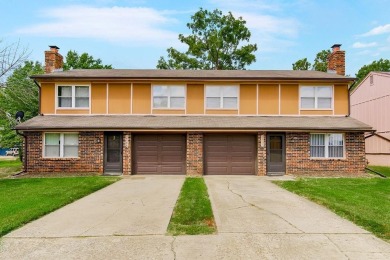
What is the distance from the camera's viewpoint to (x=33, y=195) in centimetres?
986

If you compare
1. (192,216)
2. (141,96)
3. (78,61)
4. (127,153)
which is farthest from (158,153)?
(78,61)

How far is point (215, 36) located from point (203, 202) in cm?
3335

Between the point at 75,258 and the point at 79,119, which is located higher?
the point at 79,119

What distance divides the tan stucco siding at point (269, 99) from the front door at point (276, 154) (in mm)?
1847

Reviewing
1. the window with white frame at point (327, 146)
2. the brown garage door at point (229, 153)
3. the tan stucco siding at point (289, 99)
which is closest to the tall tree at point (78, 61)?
the brown garage door at point (229, 153)

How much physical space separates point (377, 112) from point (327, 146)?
31.3 feet

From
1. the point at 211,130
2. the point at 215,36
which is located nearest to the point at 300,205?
the point at 211,130

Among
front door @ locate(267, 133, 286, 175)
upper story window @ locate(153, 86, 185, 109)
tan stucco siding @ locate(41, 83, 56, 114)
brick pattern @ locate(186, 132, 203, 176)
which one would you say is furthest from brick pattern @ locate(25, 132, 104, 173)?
front door @ locate(267, 133, 286, 175)

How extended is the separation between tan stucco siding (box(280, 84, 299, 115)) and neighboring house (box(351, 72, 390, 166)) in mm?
6258

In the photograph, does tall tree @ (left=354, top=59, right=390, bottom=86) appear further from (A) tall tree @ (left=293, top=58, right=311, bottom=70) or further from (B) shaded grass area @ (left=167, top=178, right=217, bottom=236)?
(B) shaded grass area @ (left=167, top=178, right=217, bottom=236)

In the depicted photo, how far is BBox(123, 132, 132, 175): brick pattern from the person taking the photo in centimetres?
1585

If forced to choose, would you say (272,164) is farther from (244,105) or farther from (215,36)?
(215,36)

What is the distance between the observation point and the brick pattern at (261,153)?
1578 cm

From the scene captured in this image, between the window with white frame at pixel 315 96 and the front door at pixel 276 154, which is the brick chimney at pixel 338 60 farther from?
the front door at pixel 276 154
